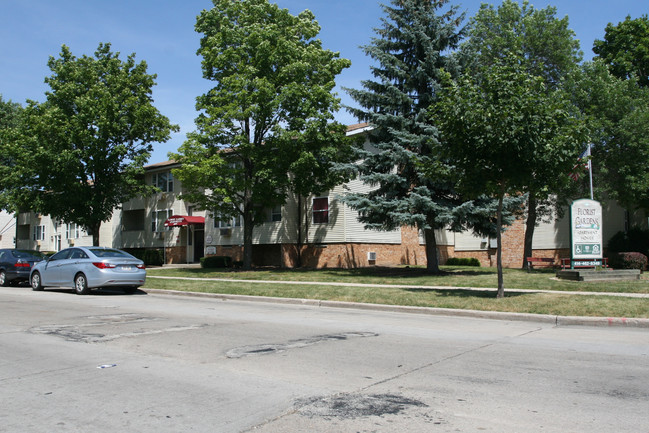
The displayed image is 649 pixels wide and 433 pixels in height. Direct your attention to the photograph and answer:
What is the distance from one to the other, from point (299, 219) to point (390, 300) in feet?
54.7

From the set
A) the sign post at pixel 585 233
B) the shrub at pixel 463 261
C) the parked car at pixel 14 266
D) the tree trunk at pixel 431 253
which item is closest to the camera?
the sign post at pixel 585 233

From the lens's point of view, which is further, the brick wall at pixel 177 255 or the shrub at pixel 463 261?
the brick wall at pixel 177 255

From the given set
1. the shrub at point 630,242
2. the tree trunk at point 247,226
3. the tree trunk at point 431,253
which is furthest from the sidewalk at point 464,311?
the shrub at point 630,242

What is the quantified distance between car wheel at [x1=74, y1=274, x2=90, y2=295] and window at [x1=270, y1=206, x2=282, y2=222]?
49.3 feet

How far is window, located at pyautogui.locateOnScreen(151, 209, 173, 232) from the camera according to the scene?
125 feet

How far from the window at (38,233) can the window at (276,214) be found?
31.2 meters

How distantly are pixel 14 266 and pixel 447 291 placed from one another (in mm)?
16848

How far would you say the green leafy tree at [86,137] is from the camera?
29406 millimetres

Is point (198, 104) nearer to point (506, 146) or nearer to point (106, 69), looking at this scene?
point (106, 69)

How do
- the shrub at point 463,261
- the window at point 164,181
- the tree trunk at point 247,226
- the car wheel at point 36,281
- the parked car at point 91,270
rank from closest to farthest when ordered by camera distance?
the parked car at point 91,270
the car wheel at point 36,281
the tree trunk at point 247,226
the shrub at point 463,261
the window at point 164,181

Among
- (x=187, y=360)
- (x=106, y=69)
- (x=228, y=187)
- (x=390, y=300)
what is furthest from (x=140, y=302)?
(x=106, y=69)

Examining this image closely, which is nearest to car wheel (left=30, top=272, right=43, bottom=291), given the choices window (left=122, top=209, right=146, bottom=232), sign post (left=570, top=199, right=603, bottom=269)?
sign post (left=570, top=199, right=603, bottom=269)

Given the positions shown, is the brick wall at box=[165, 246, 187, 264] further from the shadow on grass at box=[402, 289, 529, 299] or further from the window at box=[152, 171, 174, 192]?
the shadow on grass at box=[402, 289, 529, 299]

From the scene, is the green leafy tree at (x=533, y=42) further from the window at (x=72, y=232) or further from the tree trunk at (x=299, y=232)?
the window at (x=72, y=232)
